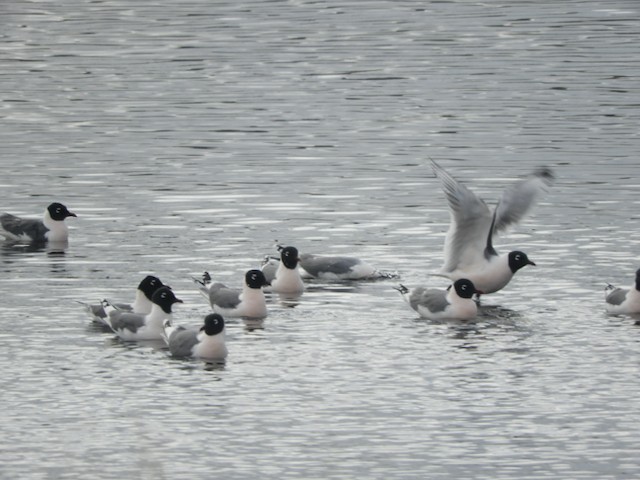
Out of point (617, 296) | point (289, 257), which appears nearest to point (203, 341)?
point (289, 257)

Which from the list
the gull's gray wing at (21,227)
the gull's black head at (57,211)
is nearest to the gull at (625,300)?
the gull's black head at (57,211)

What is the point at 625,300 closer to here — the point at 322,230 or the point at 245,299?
the point at 245,299

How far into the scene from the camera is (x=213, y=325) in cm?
2150

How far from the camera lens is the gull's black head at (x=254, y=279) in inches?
947

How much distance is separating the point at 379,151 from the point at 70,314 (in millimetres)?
16853

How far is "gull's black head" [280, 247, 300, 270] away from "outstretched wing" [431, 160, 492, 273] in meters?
2.15

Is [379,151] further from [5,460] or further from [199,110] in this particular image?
[5,460]

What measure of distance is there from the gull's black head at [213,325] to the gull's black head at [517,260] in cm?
551

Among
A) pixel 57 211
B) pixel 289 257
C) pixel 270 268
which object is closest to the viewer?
pixel 289 257

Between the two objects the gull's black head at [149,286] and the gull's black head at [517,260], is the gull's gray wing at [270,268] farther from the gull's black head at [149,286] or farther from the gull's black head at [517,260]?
the gull's black head at [517,260]

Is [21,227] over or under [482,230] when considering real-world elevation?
under

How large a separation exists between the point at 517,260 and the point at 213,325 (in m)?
5.69

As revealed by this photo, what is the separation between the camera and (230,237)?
30.2 m

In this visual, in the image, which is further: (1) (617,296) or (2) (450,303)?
(2) (450,303)
